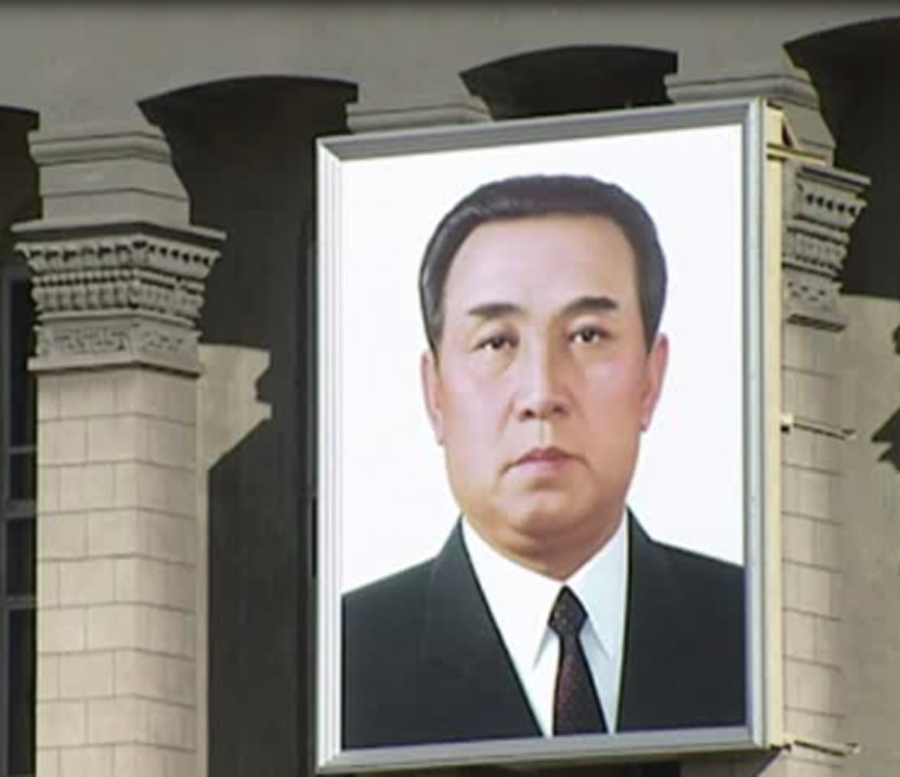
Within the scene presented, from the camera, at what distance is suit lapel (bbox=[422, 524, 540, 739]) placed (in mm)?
44406

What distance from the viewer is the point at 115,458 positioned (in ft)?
151

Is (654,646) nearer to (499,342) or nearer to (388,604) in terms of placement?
(388,604)

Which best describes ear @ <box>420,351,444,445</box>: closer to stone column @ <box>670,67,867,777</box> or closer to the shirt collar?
the shirt collar

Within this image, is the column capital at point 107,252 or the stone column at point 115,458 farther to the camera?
the column capital at point 107,252

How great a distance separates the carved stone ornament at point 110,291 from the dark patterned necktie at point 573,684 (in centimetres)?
390

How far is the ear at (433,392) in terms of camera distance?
148 ft

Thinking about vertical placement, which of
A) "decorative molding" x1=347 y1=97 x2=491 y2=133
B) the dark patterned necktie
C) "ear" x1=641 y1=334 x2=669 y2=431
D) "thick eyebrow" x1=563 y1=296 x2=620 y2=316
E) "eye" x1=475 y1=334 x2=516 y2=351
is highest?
"decorative molding" x1=347 y1=97 x2=491 y2=133

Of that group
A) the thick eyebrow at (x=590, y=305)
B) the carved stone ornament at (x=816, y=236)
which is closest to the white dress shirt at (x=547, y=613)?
the thick eyebrow at (x=590, y=305)

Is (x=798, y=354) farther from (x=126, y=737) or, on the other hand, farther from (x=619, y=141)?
(x=126, y=737)

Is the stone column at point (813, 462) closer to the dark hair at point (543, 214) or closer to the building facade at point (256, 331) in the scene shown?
the building facade at point (256, 331)

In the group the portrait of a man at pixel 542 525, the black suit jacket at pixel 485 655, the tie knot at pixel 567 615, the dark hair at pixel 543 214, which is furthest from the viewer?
the tie knot at pixel 567 615

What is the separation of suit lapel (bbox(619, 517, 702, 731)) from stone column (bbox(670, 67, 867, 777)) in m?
0.51

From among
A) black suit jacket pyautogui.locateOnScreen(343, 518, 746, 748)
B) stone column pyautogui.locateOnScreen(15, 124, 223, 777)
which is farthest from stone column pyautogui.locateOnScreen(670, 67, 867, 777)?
stone column pyautogui.locateOnScreen(15, 124, 223, 777)

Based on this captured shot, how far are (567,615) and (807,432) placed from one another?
2165mm
